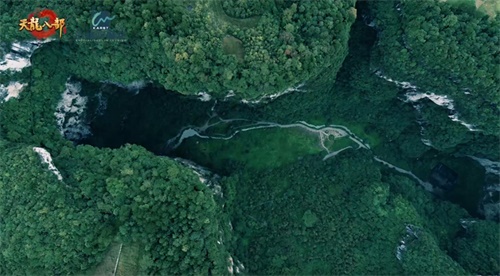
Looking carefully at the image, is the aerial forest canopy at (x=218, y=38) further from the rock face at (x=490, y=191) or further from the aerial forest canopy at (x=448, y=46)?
the rock face at (x=490, y=191)

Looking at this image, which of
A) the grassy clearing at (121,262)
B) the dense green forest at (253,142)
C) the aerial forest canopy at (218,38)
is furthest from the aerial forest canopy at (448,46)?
the grassy clearing at (121,262)

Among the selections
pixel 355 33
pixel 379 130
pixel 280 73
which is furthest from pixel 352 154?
pixel 280 73

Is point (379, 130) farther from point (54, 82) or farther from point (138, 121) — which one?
point (54, 82)

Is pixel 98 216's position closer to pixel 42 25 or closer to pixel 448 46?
pixel 42 25

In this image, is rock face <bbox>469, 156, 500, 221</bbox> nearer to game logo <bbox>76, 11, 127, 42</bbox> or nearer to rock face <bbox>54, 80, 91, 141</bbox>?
game logo <bbox>76, 11, 127, 42</bbox>

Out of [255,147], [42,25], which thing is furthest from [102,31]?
[255,147]

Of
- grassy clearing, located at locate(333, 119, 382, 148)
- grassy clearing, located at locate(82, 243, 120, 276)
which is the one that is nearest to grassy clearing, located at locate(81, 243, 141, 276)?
grassy clearing, located at locate(82, 243, 120, 276)
